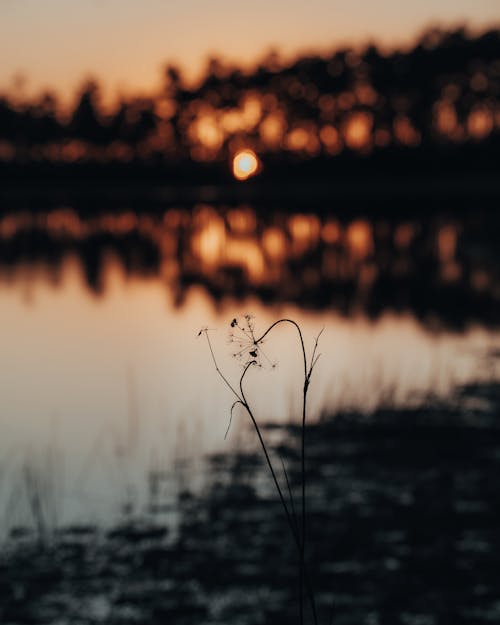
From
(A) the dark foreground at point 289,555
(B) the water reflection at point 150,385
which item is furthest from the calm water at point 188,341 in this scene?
(A) the dark foreground at point 289,555

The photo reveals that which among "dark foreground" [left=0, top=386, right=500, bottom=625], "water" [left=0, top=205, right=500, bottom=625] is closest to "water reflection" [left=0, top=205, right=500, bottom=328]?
"water" [left=0, top=205, right=500, bottom=625]

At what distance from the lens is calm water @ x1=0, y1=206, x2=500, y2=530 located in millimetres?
14234

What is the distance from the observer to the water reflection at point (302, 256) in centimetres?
3338

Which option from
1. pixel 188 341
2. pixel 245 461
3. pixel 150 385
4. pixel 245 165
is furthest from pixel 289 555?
pixel 188 341

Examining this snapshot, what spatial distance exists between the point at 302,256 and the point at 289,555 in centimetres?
3945

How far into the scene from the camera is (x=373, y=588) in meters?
9.27

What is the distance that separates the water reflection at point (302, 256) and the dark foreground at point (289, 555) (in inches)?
567

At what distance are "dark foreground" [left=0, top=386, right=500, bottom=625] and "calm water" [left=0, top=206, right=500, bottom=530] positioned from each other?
96cm

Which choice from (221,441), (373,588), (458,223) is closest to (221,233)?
(458,223)

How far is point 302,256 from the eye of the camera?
4909cm

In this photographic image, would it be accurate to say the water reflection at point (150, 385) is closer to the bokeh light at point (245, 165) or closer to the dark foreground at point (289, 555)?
the dark foreground at point (289, 555)

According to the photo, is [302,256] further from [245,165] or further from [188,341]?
[245,165]

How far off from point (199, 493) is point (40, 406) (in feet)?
23.8

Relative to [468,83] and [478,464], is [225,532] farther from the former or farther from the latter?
[468,83]
